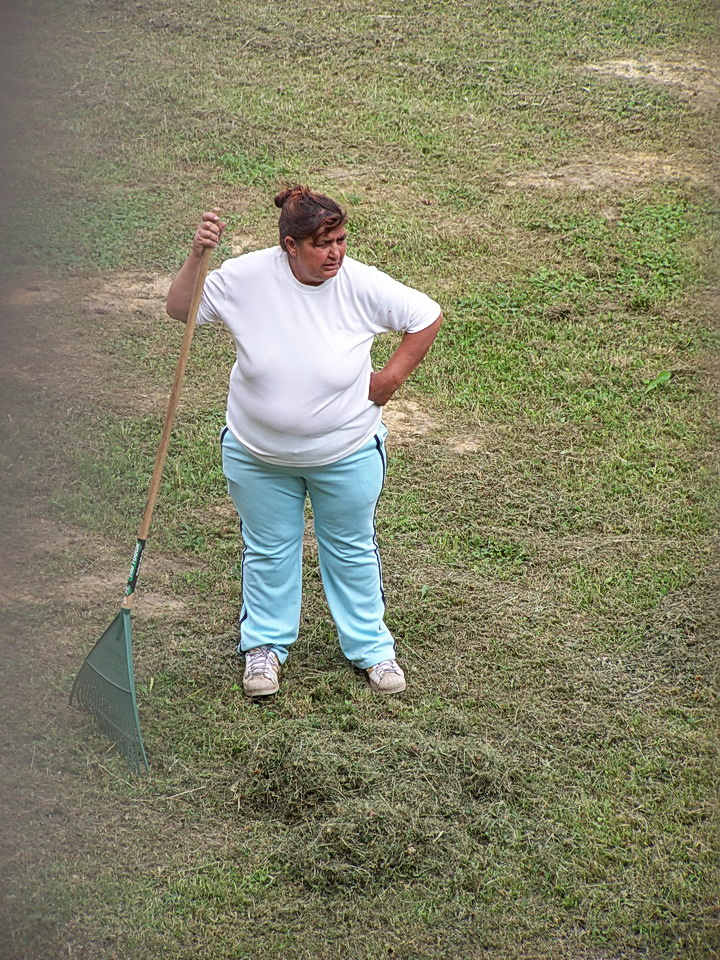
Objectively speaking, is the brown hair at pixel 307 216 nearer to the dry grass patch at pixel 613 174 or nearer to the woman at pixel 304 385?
the woman at pixel 304 385

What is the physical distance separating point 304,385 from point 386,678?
1336mm

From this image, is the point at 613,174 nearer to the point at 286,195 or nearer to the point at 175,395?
the point at 286,195

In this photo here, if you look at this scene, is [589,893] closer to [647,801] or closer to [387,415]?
[647,801]

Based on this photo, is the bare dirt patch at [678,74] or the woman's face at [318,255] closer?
the woman's face at [318,255]

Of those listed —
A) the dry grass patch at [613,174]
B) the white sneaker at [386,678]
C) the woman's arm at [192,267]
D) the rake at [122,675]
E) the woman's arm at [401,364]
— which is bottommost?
the white sneaker at [386,678]

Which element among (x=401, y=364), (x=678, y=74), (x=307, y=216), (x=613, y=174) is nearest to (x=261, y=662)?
(x=401, y=364)

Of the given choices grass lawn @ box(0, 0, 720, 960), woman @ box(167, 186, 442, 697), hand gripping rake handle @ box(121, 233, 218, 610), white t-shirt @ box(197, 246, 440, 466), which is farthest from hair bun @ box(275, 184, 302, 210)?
grass lawn @ box(0, 0, 720, 960)

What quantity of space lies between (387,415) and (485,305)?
4.62 ft

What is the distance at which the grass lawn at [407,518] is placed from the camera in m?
3.50

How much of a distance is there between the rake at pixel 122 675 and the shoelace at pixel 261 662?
1.68ft

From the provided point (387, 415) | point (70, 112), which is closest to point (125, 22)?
point (70, 112)

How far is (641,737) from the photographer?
4.10 meters

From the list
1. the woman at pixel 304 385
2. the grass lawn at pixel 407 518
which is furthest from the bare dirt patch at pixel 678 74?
the woman at pixel 304 385

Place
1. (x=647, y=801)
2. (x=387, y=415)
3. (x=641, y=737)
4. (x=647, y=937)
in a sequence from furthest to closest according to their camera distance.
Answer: (x=387, y=415), (x=641, y=737), (x=647, y=801), (x=647, y=937)
